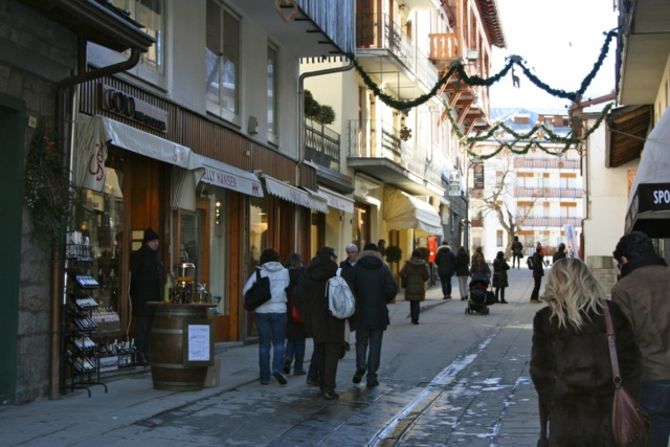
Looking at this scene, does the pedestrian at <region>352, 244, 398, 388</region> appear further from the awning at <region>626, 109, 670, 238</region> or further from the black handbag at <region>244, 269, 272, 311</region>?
the awning at <region>626, 109, 670, 238</region>

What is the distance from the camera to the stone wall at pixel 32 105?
34.1 feet

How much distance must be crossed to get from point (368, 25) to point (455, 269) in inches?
315

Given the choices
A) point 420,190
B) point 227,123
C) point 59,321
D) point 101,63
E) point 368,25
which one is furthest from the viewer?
point 420,190

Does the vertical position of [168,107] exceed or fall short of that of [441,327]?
it exceeds it

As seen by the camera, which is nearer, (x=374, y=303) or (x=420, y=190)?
(x=374, y=303)

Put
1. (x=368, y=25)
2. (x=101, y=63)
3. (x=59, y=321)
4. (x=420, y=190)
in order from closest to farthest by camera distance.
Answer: (x=59, y=321)
(x=101, y=63)
(x=368, y=25)
(x=420, y=190)

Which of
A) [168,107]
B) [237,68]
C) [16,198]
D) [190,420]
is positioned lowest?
[190,420]

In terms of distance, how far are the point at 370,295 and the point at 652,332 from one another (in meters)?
7.24

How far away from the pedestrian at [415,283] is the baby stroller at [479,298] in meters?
1.65

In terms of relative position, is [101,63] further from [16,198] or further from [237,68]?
[237,68]

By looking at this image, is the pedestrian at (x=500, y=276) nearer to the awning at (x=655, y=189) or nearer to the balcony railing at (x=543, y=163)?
the awning at (x=655, y=189)

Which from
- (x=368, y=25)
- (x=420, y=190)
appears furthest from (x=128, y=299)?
(x=420, y=190)

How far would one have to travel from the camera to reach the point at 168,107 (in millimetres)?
15352

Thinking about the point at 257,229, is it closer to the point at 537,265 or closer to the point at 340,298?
the point at 340,298
